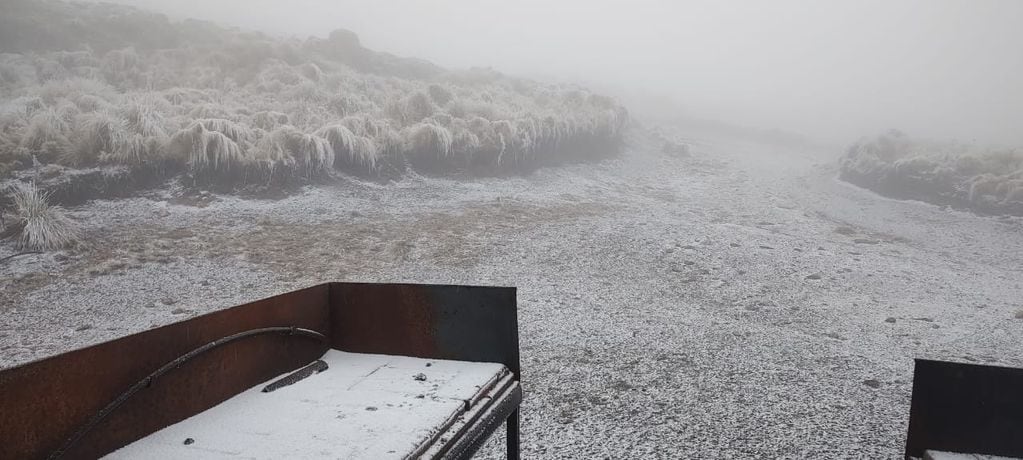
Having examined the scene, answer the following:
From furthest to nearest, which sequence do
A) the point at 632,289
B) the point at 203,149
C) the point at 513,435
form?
the point at 203,149 → the point at 632,289 → the point at 513,435

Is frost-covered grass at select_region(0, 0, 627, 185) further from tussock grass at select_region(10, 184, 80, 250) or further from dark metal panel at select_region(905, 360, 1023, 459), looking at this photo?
dark metal panel at select_region(905, 360, 1023, 459)

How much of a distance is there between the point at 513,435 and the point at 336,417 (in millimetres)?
717

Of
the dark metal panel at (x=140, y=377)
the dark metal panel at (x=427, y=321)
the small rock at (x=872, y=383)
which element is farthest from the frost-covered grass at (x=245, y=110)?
the small rock at (x=872, y=383)

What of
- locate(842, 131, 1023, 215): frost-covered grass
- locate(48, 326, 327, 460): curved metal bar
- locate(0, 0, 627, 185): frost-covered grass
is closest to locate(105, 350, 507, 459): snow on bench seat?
locate(48, 326, 327, 460): curved metal bar

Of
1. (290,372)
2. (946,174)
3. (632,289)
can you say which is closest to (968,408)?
(290,372)

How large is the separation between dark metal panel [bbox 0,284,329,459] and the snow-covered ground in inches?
50.7

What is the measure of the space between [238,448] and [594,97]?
15.9 metres

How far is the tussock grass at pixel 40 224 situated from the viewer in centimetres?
503

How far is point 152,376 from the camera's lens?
1.70 meters

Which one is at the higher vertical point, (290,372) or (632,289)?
(290,372)

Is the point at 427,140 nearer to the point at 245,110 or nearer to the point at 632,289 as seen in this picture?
the point at 245,110

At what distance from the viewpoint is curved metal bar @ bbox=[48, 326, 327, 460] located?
1511 mm

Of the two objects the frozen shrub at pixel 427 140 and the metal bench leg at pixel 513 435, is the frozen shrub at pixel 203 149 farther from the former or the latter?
the metal bench leg at pixel 513 435

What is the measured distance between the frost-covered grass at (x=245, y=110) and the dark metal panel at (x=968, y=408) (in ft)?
25.1
